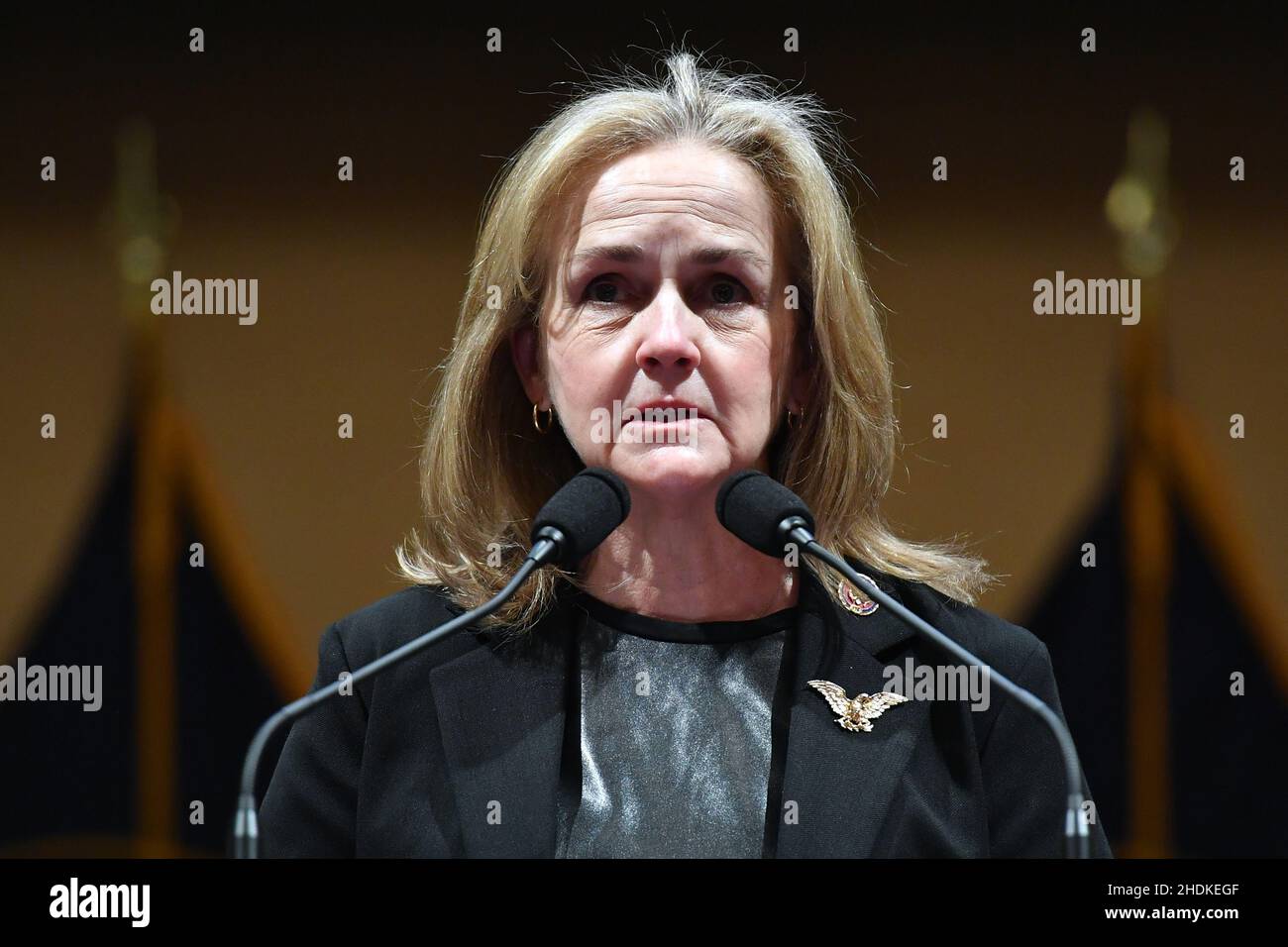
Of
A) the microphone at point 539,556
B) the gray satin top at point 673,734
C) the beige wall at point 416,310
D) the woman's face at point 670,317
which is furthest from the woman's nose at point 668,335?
the beige wall at point 416,310

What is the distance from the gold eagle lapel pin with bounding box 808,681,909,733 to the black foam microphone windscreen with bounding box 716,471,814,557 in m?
0.24

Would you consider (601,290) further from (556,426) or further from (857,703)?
(857,703)

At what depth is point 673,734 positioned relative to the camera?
1516 millimetres

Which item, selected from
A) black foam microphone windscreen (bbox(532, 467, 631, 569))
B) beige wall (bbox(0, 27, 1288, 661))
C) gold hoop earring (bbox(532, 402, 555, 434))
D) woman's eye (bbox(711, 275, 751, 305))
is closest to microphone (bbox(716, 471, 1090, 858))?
black foam microphone windscreen (bbox(532, 467, 631, 569))

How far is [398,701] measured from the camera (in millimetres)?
1527

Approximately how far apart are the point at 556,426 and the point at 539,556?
56cm

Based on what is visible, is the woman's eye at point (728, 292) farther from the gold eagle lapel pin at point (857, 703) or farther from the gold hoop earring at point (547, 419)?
the gold eagle lapel pin at point (857, 703)

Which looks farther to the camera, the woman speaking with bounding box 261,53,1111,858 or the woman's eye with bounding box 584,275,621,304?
the woman's eye with bounding box 584,275,621,304

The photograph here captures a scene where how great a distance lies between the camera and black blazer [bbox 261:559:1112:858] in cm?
141

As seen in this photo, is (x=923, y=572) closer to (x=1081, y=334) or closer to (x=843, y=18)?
(x=1081, y=334)

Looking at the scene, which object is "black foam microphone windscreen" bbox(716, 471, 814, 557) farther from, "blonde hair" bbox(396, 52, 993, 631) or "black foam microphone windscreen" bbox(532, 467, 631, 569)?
"blonde hair" bbox(396, 52, 993, 631)

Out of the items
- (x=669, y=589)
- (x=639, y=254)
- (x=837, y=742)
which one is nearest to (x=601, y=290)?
(x=639, y=254)

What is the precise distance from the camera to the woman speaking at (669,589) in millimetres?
1447
